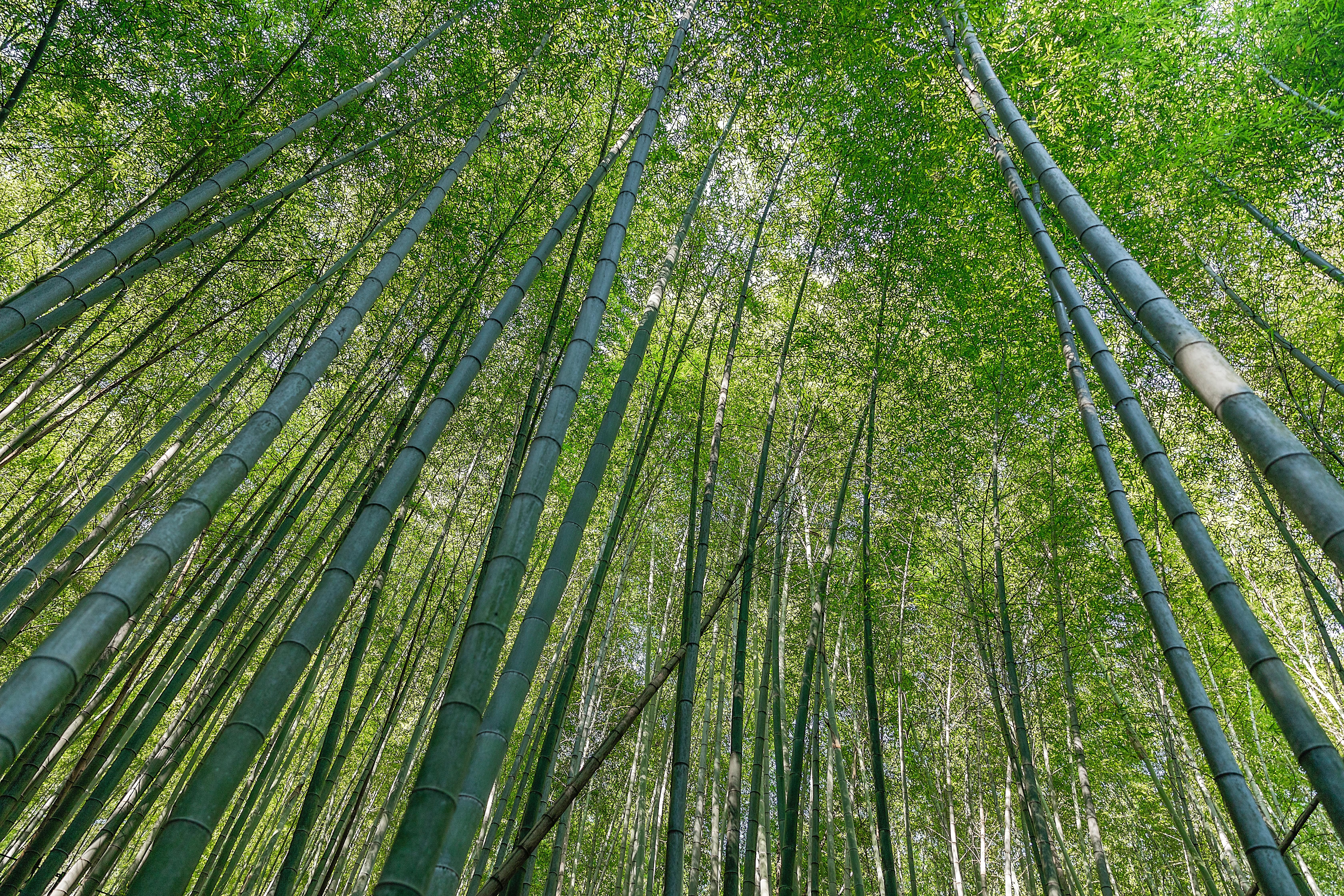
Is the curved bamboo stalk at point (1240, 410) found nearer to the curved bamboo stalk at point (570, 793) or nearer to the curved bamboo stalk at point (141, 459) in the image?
the curved bamboo stalk at point (570, 793)

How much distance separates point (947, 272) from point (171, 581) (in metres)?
6.16

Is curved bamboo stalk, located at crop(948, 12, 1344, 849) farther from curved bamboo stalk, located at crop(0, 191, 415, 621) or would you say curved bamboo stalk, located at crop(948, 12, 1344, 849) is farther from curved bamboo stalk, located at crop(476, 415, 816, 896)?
curved bamboo stalk, located at crop(0, 191, 415, 621)

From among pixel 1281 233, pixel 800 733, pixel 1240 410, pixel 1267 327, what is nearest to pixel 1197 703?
pixel 1240 410

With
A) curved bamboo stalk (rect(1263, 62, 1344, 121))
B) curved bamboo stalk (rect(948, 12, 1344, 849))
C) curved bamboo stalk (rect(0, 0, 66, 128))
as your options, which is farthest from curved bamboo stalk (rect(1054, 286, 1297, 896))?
curved bamboo stalk (rect(0, 0, 66, 128))

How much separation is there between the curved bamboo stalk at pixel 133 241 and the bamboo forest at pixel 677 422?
0.9 inches

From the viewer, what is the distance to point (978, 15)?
3.69 metres

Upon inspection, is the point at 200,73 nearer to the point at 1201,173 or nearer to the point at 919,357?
the point at 919,357

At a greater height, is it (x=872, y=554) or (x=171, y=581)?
(x=872, y=554)

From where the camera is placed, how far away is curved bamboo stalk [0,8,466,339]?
6.44ft

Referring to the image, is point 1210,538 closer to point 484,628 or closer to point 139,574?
point 484,628

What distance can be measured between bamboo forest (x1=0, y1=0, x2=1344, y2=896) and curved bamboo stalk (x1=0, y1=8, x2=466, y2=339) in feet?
0.08

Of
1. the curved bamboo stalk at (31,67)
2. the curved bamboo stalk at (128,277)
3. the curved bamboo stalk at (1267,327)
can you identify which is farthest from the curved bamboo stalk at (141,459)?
the curved bamboo stalk at (1267,327)

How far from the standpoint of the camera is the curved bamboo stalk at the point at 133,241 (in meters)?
1.96

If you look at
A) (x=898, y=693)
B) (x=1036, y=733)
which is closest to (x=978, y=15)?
(x=898, y=693)
